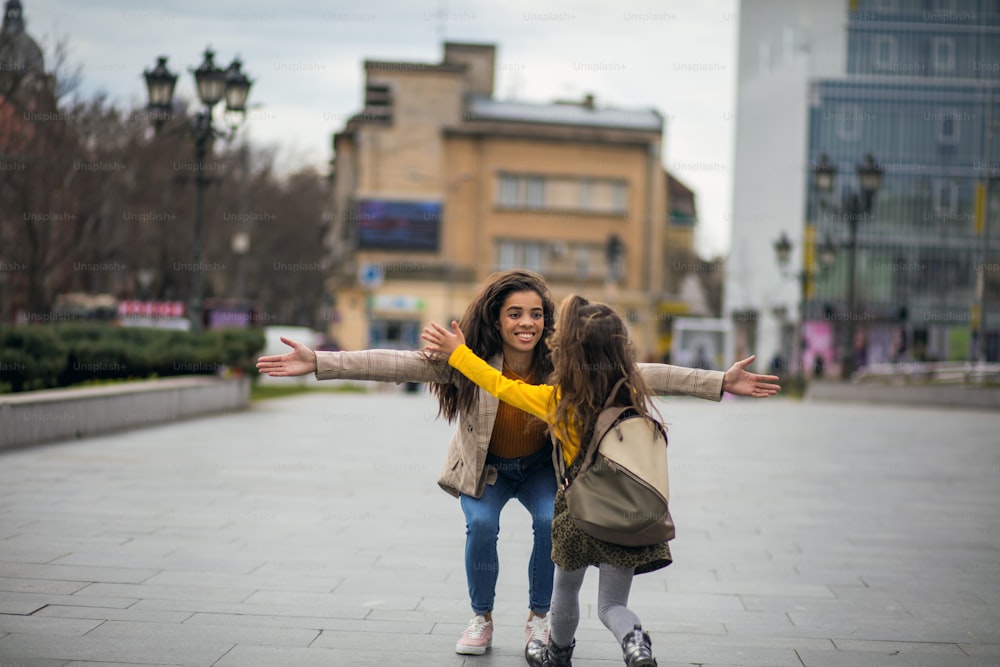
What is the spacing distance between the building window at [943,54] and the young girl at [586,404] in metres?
55.7

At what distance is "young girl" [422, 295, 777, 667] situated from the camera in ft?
14.0

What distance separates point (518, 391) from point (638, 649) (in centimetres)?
104

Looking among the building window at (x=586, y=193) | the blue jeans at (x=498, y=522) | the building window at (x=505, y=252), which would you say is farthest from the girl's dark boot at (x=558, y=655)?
the building window at (x=586, y=193)

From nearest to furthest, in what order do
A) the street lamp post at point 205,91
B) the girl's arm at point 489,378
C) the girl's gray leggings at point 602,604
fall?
the girl's gray leggings at point 602,604 → the girl's arm at point 489,378 → the street lamp post at point 205,91

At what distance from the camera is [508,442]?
4918mm

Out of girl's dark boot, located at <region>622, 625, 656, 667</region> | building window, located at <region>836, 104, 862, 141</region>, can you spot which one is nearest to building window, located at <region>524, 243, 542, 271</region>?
building window, located at <region>836, 104, 862, 141</region>

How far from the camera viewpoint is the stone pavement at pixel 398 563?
5168 mm

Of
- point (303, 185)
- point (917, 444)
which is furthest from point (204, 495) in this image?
point (303, 185)

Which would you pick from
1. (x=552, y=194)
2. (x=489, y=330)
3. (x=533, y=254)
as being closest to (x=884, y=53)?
(x=552, y=194)

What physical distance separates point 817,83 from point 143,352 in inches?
1721

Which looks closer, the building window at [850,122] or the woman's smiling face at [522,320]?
the woman's smiling face at [522,320]

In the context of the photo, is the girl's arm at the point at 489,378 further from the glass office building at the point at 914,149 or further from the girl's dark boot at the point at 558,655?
the glass office building at the point at 914,149

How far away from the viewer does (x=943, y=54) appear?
Answer: 54.8 metres

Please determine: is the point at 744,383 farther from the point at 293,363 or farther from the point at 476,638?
the point at 293,363
